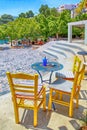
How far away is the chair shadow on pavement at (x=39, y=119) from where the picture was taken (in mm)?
3708

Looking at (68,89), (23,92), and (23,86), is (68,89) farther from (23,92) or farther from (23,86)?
(23,86)

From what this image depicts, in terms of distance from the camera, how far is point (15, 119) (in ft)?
12.5

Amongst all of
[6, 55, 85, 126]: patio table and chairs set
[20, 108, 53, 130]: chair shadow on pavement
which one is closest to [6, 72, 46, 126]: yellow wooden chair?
[6, 55, 85, 126]: patio table and chairs set

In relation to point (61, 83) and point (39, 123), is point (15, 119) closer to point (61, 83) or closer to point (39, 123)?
point (39, 123)

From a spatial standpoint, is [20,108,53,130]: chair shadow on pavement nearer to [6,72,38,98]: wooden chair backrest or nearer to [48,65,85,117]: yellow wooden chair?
[48,65,85,117]: yellow wooden chair

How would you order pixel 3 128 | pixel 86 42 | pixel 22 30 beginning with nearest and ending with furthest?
pixel 3 128
pixel 86 42
pixel 22 30

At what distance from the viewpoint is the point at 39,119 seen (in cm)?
396

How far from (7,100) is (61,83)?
1.45 metres

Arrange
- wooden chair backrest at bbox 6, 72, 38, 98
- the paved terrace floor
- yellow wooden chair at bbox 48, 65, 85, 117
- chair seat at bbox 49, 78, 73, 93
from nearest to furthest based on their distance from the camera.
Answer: wooden chair backrest at bbox 6, 72, 38, 98
the paved terrace floor
yellow wooden chair at bbox 48, 65, 85, 117
chair seat at bbox 49, 78, 73, 93

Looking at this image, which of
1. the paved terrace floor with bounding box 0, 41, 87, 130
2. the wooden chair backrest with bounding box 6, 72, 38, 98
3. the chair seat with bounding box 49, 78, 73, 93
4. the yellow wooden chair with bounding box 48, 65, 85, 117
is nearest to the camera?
the wooden chair backrest with bounding box 6, 72, 38, 98

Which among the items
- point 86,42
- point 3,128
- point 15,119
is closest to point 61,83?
point 15,119

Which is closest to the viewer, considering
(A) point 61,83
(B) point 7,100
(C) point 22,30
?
(A) point 61,83

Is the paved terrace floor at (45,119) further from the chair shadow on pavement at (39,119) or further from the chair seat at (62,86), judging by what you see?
the chair seat at (62,86)

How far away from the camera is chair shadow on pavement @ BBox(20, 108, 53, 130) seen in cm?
371
